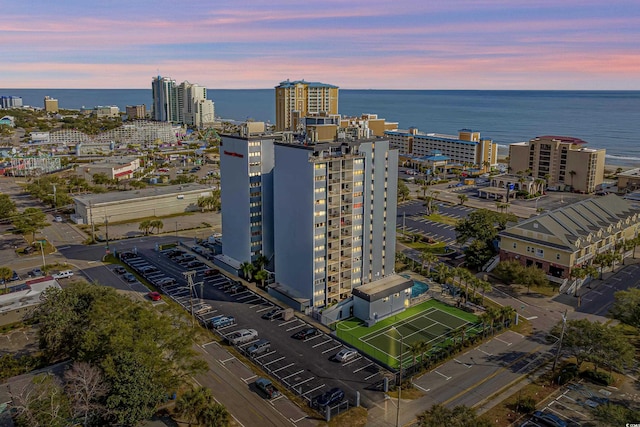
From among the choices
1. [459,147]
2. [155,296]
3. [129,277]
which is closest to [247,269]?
[155,296]

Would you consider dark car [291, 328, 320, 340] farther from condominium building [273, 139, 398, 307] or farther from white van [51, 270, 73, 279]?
white van [51, 270, 73, 279]

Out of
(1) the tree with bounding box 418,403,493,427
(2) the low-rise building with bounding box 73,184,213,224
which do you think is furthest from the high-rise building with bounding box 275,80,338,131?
(1) the tree with bounding box 418,403,493,427

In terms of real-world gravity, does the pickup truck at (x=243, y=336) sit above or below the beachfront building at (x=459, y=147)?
below

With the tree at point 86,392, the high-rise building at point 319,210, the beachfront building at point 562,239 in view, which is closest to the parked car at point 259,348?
the high-rise building at point 319,210

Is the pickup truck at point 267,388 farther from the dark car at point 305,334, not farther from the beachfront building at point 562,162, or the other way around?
the beachfront building at point 562,162

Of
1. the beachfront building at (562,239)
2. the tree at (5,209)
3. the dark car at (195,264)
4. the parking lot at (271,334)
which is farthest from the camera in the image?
the tree at (5,209)

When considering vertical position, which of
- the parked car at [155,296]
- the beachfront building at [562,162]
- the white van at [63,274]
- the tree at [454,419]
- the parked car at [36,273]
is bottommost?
the parked car at [155,296]

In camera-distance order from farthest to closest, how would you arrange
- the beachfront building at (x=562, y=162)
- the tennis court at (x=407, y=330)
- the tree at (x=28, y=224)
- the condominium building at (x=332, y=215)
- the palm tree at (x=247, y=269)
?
the beachfront building at (x=562, y=162) < the tree at (x=28, y=224) < the palm tree at (x=247, y=269) < the condominium building at (x=332, y=215) < the tennis court at (x=407, y=330)

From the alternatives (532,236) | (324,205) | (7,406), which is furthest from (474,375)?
(7,406)
